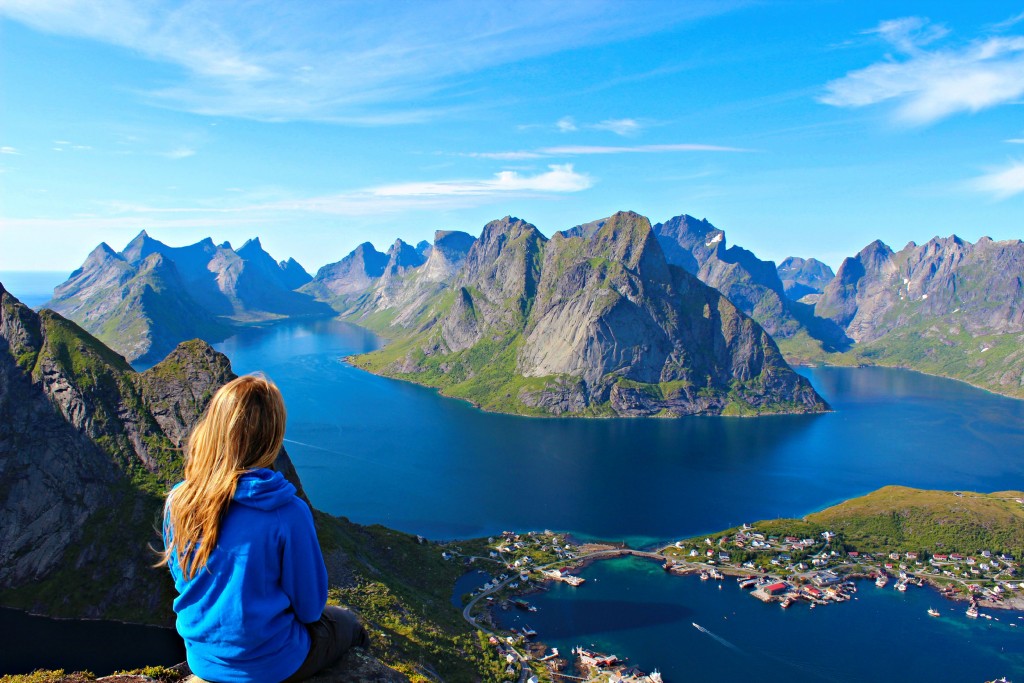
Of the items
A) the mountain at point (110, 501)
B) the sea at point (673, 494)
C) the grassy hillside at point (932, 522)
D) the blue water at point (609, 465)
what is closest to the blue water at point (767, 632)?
the sea at point (673, 494)

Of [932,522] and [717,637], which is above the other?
[932,522]

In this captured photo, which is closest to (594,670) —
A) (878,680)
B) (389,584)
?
(389,584)

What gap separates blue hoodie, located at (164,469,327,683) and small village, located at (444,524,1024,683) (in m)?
67.9

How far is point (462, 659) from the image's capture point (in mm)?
57000

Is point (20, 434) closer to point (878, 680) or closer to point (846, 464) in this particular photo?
point (878, 680)

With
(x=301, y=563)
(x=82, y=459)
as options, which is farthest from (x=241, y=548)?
(x=82, y=459)

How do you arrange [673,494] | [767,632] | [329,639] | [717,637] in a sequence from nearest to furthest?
[329,639], [717,637], [767,632], [673,494]

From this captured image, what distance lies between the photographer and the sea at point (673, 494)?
230 ft

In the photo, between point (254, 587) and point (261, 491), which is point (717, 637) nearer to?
point (254, 587)

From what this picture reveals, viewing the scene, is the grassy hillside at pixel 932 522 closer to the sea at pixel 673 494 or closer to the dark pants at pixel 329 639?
the sea at pixel 673 494

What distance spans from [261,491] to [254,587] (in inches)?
39.9

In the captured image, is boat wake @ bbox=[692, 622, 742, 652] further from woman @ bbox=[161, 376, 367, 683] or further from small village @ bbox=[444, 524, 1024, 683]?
woman @ bbox=[161, 376, 367, 683]

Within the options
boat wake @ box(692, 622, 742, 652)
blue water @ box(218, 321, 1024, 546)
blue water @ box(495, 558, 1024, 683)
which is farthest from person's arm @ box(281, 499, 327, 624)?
blue water @ box(218, 321, 1024, 546)

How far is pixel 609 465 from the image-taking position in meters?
139
